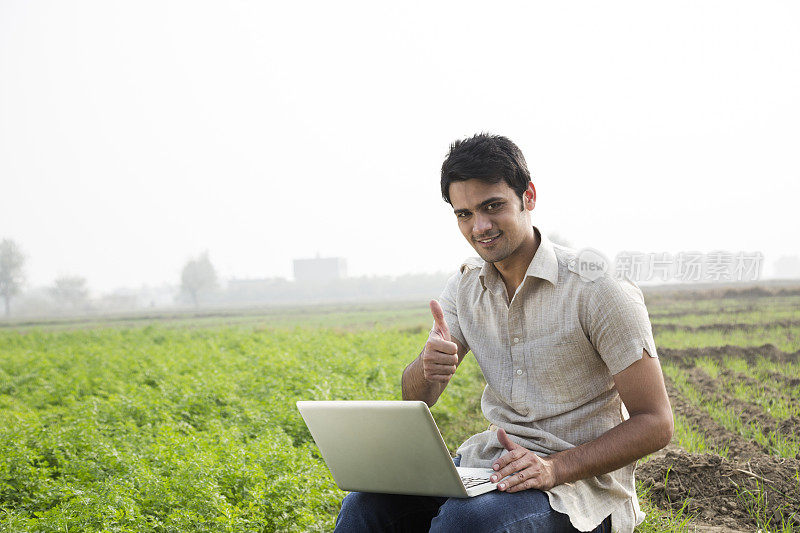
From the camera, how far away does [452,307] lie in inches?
109

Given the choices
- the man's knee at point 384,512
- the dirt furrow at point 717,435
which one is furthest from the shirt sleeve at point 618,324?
the dirt furrow at point 717,435

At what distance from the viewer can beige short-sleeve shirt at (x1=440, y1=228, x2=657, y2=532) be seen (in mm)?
2170

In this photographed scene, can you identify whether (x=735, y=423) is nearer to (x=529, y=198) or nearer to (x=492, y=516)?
(x=529, y=198)

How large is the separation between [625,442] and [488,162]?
1.04 meters

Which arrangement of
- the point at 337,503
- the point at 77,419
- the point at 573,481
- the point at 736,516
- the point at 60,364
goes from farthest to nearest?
the point at 60,364 < the point at 77,419 < the point at 337,503 < the point at 736,516 < the point at 573,481

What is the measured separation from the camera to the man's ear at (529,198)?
249 centimetres

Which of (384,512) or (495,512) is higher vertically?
(495,512)

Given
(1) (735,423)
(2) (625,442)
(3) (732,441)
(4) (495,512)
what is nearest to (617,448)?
(2) (625,442)

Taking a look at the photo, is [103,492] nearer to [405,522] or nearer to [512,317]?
[405,522]

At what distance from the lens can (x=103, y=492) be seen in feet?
13.0

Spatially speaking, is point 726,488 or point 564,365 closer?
point 564,365

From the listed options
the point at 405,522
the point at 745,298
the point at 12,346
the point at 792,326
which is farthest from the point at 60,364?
the point at 745,298

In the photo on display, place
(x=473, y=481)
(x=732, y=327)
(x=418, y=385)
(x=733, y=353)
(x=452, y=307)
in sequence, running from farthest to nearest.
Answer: (x=732, y=327) → (x=733, y=353) → (x=452, y=307) → (x=418, y=385) → (x=473, y=481)

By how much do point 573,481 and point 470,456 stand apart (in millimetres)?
475
